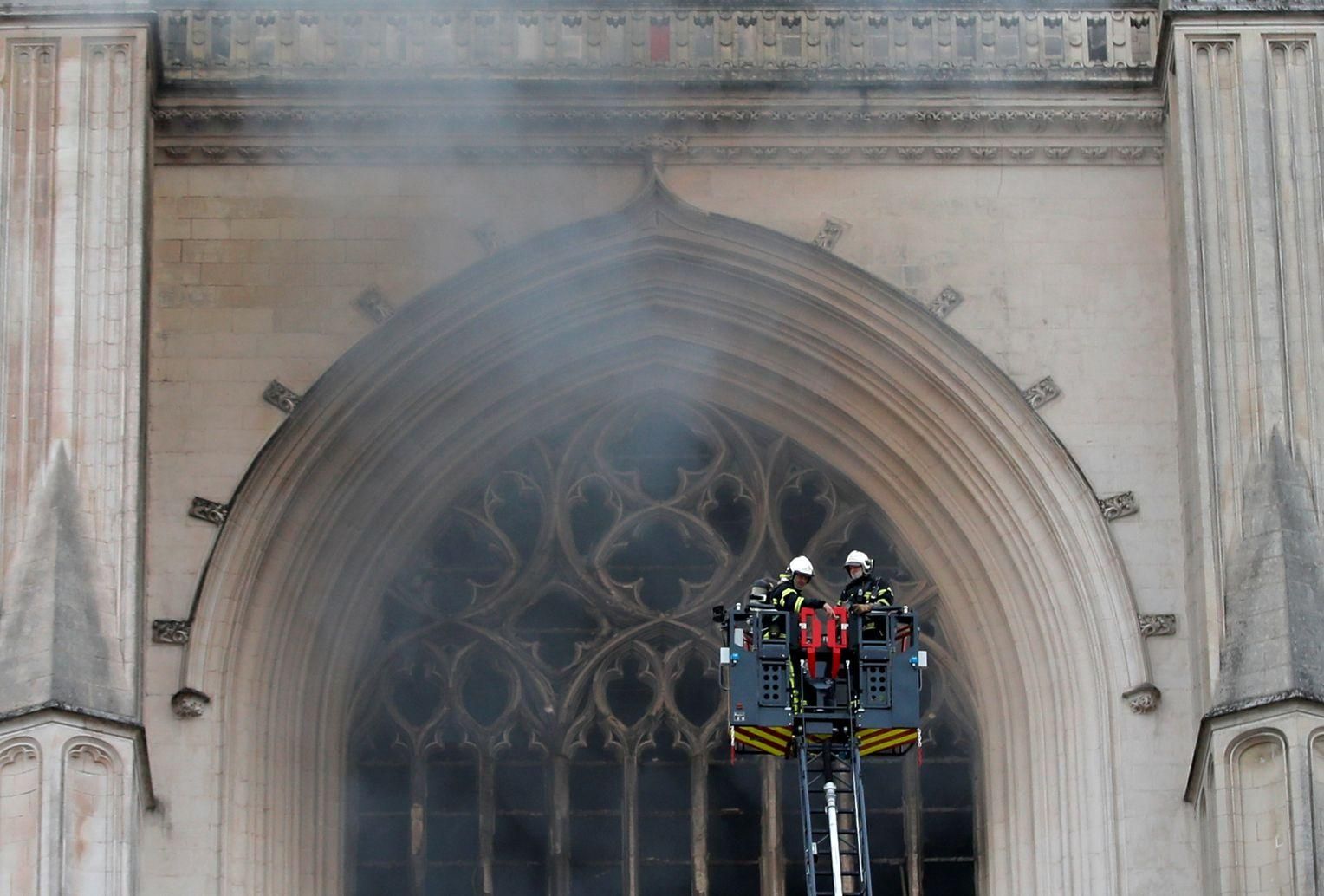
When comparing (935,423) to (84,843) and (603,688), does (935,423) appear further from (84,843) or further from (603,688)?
(84,843)

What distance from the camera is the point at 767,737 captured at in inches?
963

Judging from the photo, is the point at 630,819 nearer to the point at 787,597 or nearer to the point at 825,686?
the point at 825,686

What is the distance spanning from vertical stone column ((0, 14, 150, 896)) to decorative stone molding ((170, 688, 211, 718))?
0.84 metres

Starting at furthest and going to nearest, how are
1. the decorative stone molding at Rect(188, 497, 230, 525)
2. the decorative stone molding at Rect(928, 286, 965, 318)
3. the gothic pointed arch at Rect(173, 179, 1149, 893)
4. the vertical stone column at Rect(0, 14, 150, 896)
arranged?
the decorative stone molding at Rect(928, 286, 965, 318)
the decorative stone molding at Rect(188, 497, 230, 525)
the gothic pointed arch at Rect(173, 179, 1149, 893)
the vertical stone column at Rect(0, 14, 150, 896)

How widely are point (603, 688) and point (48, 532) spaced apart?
4.02 meters

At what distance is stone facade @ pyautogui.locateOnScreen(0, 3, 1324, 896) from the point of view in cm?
2653

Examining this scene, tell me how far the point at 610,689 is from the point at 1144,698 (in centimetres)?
352

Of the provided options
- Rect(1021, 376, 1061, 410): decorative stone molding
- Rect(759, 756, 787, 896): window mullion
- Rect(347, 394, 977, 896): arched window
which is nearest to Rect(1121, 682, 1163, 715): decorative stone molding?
Rect(347, 394, 977, 896): arched window

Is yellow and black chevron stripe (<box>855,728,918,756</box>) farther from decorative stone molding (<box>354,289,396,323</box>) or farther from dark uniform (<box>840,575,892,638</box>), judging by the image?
decorative stone molding (<box>354,289,396,323</box>)

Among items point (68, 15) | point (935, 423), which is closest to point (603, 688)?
point (935, 423)

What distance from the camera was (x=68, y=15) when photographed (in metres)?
27.2

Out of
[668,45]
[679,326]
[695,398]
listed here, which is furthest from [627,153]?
[695,398]

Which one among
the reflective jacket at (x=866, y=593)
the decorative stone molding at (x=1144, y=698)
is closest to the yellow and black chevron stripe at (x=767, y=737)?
the reflective jacket at (x=866, y=593)

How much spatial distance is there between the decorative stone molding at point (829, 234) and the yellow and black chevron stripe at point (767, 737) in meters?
4.42
